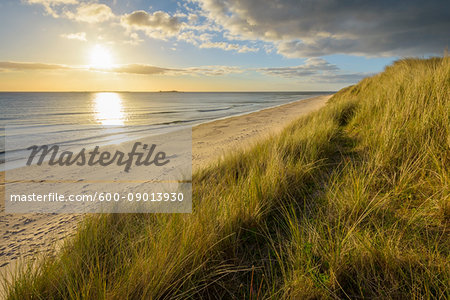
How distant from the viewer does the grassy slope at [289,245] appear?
1476 millimetres

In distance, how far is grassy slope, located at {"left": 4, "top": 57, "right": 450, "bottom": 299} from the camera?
148 cm

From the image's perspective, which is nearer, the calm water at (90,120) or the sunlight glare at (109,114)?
the calm water at (90,120)

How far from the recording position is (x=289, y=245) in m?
1.91

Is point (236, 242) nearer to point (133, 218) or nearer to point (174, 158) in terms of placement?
point (133, 218)

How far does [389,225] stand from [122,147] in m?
10.00
